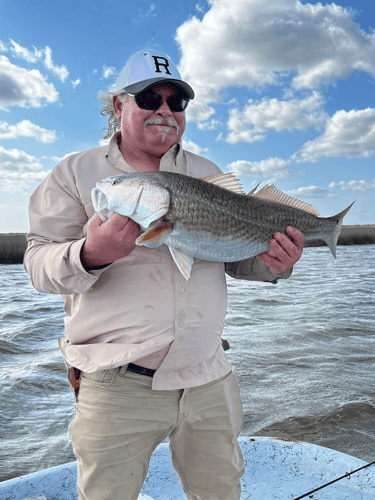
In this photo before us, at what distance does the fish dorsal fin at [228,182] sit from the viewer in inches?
111

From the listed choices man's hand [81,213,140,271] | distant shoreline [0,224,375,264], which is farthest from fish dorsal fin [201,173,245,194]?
distant shoreline [0,224,375,264]

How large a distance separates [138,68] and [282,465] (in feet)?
12.3

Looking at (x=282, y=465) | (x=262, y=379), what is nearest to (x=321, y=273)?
(x=262, y=379)

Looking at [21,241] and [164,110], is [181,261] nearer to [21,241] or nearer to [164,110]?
[164,110]

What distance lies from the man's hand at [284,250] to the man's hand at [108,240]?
93cm

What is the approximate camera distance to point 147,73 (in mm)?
2779

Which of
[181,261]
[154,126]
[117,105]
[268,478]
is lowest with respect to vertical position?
[268,478]

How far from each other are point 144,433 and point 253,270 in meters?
1.23

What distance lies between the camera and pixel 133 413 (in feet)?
8.40

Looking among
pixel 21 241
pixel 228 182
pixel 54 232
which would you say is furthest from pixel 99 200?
pixel 21 241

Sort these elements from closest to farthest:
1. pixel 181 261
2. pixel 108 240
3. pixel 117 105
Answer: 1. pixel 108 240
2. pixel 181 261
3. pixel 117 105

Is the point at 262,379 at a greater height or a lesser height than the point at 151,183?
lesser

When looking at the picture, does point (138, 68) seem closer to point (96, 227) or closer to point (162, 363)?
point (96, 227)

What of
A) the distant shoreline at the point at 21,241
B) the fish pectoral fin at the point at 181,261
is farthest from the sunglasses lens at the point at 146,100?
the distant shoreline at the point at 21,241
